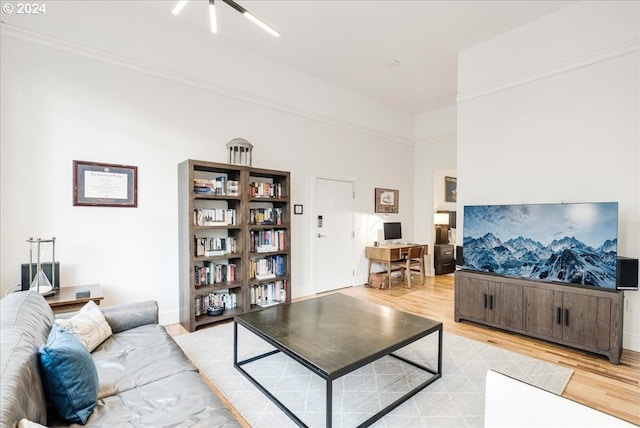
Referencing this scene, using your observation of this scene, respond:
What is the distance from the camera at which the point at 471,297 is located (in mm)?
3584

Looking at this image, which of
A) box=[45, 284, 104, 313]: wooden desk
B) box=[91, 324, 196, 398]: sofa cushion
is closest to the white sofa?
box=[91, 324, 196, 398]: sofa cushion

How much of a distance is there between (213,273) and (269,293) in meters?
0.81

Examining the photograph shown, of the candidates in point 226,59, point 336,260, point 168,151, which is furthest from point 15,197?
point 336,260

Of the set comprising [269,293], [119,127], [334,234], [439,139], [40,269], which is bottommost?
[269,293]

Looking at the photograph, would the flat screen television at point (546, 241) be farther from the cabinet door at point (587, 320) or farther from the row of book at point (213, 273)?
the row of book at point (213, 273)

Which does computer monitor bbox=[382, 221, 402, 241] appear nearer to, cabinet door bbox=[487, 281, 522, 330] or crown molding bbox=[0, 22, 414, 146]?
crown molding bbox=[0, 22, 414, 146]

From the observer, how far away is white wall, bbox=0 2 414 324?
276 cm

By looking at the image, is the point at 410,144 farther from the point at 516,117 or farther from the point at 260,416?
the point at 260,416

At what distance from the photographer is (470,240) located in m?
3.65

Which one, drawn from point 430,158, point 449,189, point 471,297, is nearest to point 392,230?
point 430,158

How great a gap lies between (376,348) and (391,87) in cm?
457

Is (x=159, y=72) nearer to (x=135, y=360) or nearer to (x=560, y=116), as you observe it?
(x=135, y=360)

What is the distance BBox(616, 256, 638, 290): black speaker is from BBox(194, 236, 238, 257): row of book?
3849 mm

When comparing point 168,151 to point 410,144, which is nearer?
point 168,151
